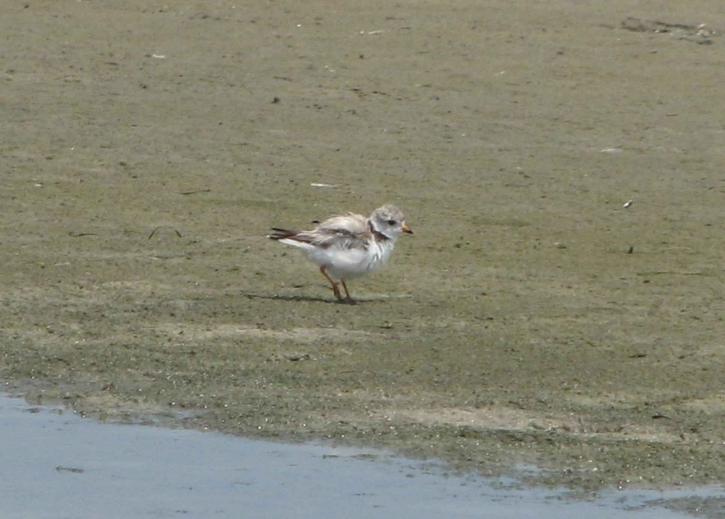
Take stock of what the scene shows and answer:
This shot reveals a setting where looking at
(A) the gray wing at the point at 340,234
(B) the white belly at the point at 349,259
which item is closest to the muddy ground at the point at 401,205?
(B) the white belly at the point at 349,259

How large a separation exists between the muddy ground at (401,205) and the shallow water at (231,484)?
0.20 m

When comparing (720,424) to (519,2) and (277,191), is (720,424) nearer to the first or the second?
(277,191)

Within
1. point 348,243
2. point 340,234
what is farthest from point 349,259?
point 340,234

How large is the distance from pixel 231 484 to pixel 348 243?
3.02 m

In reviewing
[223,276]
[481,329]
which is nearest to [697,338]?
[481,329]

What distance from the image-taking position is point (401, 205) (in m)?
13.1

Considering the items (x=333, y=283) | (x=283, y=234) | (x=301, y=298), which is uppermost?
(x=283, y=234)

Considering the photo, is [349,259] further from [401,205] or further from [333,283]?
[401,205]

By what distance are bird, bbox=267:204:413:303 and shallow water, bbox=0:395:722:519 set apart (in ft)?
7.73

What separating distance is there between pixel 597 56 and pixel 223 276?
7374mm

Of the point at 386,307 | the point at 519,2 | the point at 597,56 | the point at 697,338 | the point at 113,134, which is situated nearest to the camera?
the point at 697,338

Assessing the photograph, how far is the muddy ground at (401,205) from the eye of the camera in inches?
341

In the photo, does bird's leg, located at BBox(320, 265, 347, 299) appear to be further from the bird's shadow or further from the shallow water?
the shallow water

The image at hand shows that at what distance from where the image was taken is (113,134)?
14.8 m
